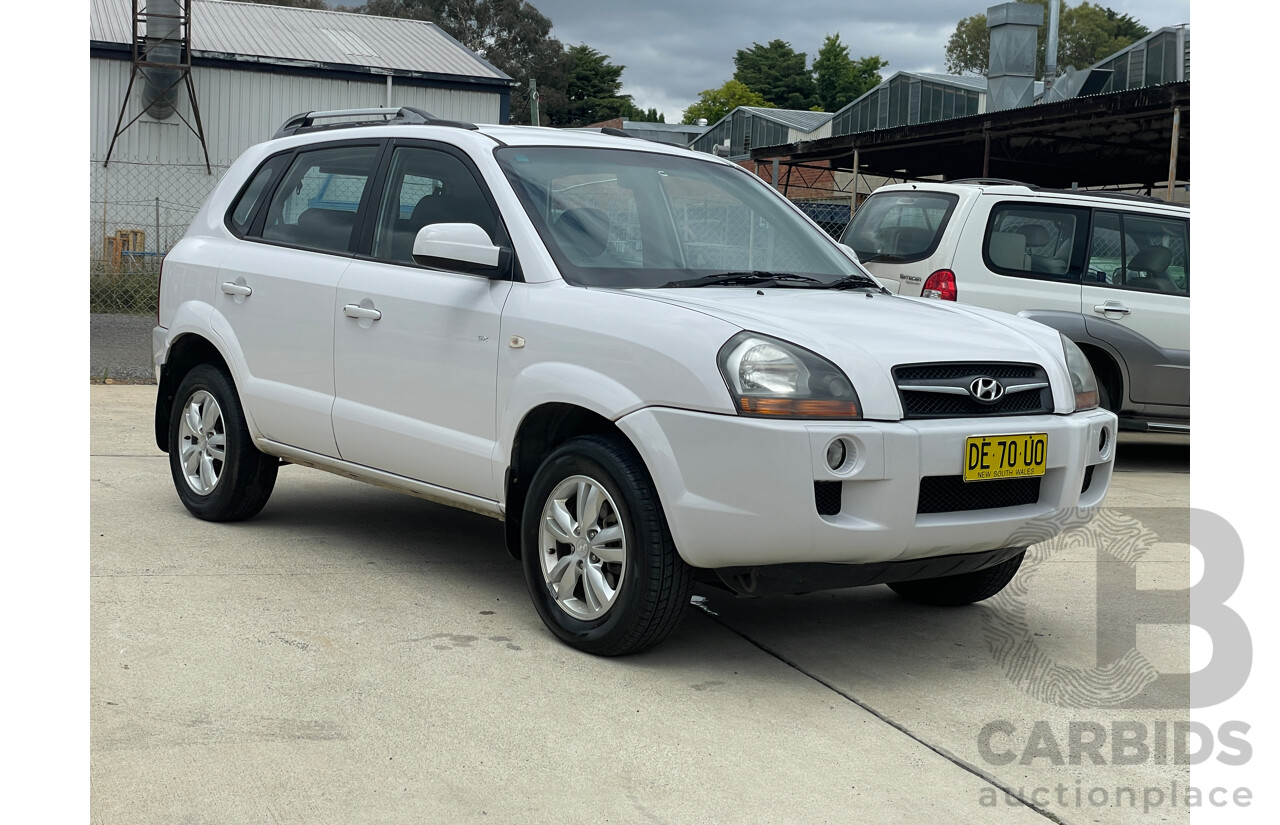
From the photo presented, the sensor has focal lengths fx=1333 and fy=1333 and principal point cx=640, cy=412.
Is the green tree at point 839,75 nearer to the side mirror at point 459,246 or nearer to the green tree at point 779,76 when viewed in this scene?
the green tree at point 779,76

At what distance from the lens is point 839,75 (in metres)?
93.2

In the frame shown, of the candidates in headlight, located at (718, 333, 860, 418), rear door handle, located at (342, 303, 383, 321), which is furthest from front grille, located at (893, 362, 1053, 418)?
rear door handle, located at (342, 303, 383, 321)

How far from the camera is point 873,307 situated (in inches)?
186

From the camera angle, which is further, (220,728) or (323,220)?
(323,220)

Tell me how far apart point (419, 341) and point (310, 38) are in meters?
26.8

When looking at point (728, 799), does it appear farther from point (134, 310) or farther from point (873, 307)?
point (134, 310)

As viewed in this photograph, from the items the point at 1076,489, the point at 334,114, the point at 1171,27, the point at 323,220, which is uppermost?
the point at 1171,27

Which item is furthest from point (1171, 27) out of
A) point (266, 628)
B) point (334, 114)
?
point (266, 628)

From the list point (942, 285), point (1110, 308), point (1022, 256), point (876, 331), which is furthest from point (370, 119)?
point (1110, 308)

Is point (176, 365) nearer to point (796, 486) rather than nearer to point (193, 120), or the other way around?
point (796, 486)

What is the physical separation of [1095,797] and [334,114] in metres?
4.76

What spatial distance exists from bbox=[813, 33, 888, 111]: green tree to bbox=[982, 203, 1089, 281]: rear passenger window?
281 feet

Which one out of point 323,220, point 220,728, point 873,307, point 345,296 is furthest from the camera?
point 323,220

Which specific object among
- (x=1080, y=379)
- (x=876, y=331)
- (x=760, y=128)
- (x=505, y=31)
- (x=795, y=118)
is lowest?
(x=1080, y=379)
